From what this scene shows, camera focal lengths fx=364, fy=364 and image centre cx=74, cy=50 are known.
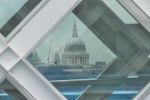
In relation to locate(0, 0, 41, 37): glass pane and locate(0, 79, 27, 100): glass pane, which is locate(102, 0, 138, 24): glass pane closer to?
locate(0, 0, 41, 37): glass pane

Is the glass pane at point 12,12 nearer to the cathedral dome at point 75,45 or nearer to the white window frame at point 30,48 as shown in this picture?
the white window frame at point 30,48

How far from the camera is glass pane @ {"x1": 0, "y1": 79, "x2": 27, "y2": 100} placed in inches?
112

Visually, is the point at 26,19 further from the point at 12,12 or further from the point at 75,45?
the point at 75,45

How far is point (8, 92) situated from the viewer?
289cm

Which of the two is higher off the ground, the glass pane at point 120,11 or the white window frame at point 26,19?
the white window frame at point 26,19

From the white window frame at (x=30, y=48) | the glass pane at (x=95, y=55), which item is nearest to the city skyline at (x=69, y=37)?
the glass pane at (x=95, y=55)

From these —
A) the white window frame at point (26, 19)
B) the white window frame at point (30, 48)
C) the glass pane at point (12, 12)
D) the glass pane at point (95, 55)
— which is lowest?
the glass pane at point (95, 55)

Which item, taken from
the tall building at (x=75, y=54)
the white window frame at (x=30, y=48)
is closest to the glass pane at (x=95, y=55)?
the tall building at (x=75, y=54)

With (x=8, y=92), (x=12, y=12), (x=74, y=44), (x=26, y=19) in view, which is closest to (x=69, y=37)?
(x=74, y=44)

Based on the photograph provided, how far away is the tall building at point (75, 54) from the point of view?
2.84m

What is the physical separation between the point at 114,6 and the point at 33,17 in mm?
707

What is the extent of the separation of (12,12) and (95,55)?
0.75 metres

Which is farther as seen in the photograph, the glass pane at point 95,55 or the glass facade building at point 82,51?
the glass pane at point 95,55

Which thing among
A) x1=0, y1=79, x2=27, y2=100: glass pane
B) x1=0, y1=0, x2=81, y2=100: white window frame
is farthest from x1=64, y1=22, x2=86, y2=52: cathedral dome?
x1=0, y1=79, x2=27, y2=100: glass pane
